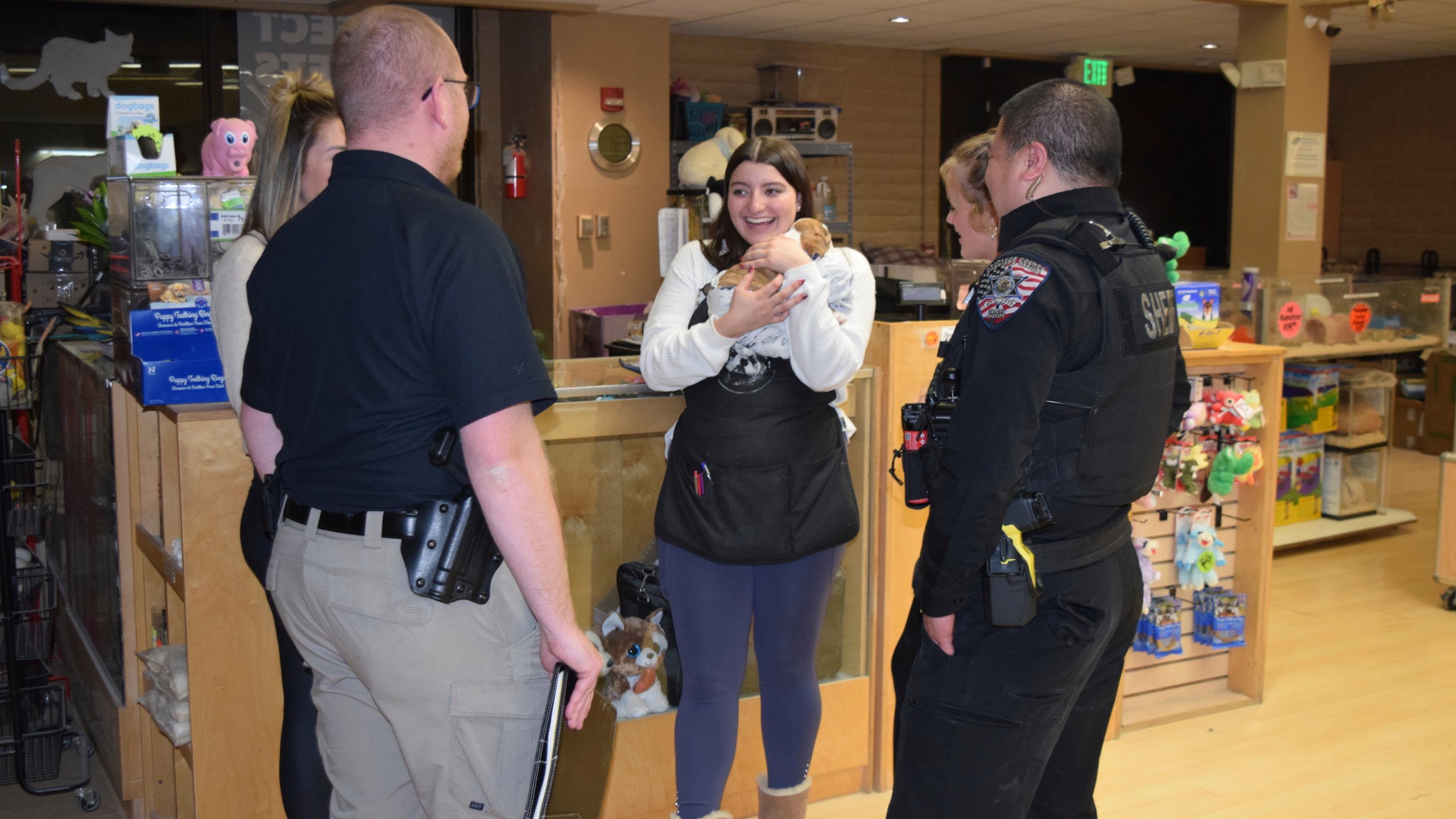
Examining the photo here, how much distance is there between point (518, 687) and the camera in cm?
156

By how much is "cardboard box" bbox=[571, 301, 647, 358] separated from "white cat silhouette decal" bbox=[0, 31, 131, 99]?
A: 2807 millimetres

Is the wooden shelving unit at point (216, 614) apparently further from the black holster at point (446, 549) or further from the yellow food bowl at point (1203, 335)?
the yellow food bowl at point (1203, 335)

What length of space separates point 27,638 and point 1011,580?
2.64 meters

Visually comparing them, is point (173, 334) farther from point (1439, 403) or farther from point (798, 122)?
point (1439, 403)

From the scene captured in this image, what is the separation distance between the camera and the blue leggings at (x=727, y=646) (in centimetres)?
233

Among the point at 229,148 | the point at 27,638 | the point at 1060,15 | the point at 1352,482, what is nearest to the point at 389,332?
the point at 229,148

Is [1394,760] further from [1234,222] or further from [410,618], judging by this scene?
[1234,222]

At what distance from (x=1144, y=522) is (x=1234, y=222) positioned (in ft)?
14.2

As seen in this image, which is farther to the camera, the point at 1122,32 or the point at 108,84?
the point at 1122,32

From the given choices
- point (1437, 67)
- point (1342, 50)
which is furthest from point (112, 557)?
point (1437, 67)

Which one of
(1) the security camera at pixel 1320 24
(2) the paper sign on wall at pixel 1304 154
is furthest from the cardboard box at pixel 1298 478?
(1) the security camera at pixel 1320 24

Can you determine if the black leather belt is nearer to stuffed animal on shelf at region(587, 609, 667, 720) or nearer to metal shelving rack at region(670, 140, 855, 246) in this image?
stuffed animal on shelf at region(587, 609, 667, 720)

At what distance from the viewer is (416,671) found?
1.51 meters

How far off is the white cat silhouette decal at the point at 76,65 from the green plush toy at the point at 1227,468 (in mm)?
5922
